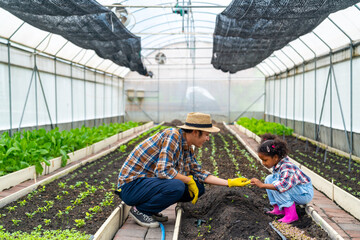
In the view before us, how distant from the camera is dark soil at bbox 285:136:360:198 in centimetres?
445

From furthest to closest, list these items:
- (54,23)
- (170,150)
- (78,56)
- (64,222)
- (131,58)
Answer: (78,56), (131,58), (54,23), (64,222), (170,150)

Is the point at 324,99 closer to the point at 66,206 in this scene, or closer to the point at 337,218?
the point at 337,218

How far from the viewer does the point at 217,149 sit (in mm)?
8094

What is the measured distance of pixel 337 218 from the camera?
3287mm

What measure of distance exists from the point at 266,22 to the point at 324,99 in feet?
10.0

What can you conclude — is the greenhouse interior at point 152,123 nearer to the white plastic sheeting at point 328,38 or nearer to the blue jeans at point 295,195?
the white plastic sheeting at point 328,38

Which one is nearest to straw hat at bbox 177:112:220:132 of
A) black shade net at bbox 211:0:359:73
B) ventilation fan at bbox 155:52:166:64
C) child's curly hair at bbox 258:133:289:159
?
child's curly hair at bbox 258:133:289:159

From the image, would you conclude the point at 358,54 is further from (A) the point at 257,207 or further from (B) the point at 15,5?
(B) the point at 15,5

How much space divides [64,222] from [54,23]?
310 cm

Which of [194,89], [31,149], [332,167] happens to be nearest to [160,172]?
[31,149]

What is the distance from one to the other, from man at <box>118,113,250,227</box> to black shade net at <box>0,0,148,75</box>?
7.34 ft

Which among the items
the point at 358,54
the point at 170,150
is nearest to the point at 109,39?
the point at 170,150

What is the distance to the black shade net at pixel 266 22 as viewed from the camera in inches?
151

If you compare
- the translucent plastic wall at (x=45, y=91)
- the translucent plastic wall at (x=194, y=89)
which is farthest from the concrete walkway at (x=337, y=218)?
the translucent plastic wall at (x=194, y=89)
